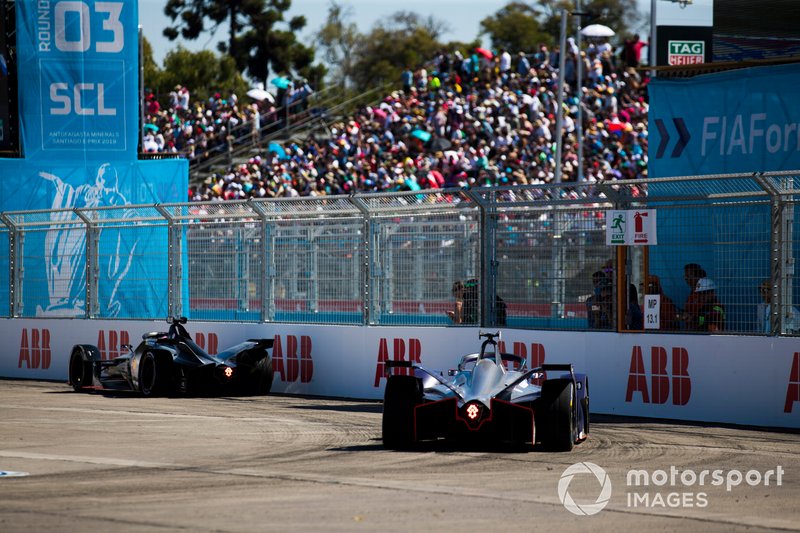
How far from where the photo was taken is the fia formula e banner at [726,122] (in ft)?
58.6

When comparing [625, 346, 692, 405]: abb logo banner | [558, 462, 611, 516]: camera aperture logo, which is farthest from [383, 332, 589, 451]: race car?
[625, 346, 692, 405]: abb logo banner

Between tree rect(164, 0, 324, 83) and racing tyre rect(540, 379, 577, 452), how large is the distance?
200ft

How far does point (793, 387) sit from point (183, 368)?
23.9ft

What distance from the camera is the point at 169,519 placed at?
24.3ft

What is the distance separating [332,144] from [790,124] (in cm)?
2331

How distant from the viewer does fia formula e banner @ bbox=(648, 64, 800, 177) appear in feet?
58.6

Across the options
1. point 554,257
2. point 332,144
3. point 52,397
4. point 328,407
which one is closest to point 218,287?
point 52,397

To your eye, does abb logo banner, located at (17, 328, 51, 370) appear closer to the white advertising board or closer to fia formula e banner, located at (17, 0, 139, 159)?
the white advertising board

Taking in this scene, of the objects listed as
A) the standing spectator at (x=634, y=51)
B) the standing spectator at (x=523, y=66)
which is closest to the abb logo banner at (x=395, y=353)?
the standing spectator at (x=634, y=51)

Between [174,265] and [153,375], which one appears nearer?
[153,375]

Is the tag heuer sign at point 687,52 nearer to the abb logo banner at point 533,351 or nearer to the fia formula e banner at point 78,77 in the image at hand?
the abb logo banner at point 533,351

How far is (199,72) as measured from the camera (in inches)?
2751

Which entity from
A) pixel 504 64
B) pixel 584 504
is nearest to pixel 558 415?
pixel 584 504

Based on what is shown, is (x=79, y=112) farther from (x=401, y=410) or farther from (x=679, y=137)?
(x=401, y=410)
